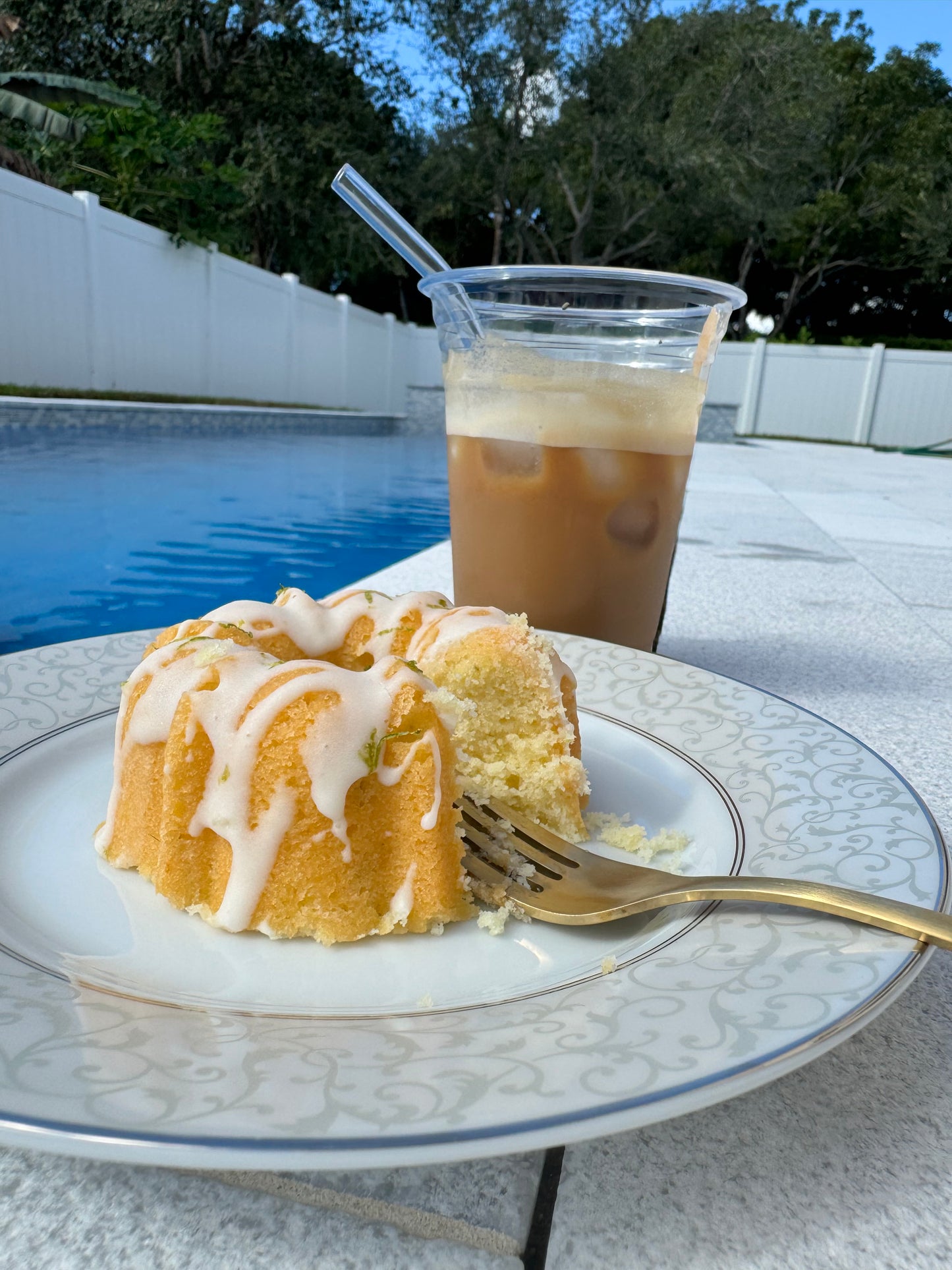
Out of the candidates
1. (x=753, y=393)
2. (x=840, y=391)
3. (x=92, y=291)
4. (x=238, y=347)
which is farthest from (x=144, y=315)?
(x=840, y=391)

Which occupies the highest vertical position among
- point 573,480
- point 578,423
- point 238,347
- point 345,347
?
point 345,347

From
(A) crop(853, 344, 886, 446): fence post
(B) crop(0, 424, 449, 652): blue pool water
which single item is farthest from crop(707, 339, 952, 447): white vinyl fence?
(B) crop(0, 424, 449, 652): blue pool water

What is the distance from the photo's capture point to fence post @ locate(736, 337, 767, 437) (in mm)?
21562

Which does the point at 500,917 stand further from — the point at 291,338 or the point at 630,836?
the point at 291,338

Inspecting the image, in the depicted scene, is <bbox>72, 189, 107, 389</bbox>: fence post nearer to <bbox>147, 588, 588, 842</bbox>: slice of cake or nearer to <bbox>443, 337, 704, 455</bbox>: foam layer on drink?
<bbox>443, 337, 704, 455</bbox>: foam layer on drink

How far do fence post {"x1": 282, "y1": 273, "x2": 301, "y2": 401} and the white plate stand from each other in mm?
16207

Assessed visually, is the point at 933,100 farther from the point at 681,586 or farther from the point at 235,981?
the point at 235,981

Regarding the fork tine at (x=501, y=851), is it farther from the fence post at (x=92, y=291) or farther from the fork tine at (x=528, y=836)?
the fence post at (x=92, y=291)

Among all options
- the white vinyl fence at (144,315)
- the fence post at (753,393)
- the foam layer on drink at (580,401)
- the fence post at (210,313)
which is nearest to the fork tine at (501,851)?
the foam layer on drink at (580,401)

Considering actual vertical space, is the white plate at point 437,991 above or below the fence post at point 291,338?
below

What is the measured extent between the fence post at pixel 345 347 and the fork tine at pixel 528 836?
18.4 meters

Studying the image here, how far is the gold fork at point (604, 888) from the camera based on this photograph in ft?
2.62

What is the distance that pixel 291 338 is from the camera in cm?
1656

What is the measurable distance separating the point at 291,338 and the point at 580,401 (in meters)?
16.1
